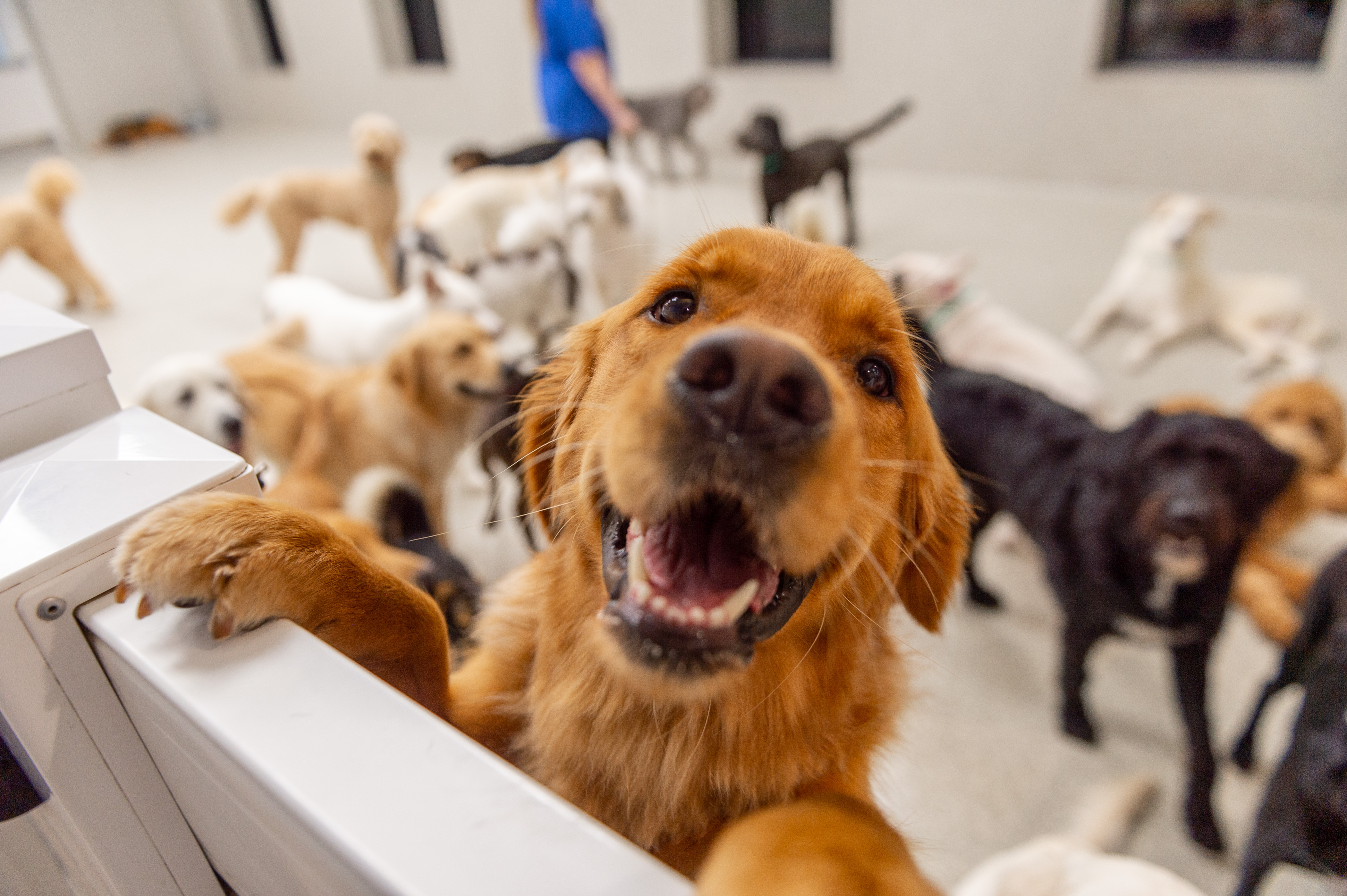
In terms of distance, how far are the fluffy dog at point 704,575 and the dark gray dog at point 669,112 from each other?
21.2 ft

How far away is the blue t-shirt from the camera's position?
15.3 ft

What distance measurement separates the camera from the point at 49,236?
499cm

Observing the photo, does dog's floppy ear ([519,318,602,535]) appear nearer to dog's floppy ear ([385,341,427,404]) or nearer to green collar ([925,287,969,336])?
dog's floppy ear ([385,341,427,404])

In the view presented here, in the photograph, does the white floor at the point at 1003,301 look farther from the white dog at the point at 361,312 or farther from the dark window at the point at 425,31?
the dark window at the point at 425,31

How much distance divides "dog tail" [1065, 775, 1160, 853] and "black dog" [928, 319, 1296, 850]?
0.11 meters

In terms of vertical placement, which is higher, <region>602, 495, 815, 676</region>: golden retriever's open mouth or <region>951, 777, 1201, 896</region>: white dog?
<region>602, 495, 815, 676</region>: golden retriever's open mouth

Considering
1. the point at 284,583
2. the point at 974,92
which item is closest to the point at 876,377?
the point at 284,583

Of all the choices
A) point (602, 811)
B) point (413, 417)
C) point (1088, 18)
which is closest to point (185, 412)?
point (413, 417)

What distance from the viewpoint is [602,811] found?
979 millimetres

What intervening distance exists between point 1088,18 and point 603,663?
21.9 ft

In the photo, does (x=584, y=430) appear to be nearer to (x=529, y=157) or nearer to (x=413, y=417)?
(x=413, y=417)

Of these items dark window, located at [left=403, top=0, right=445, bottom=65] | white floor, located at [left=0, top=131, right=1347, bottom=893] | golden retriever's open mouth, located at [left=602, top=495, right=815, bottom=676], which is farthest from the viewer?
dark window, located at [left=403, top=0, right=445, bottom=65]

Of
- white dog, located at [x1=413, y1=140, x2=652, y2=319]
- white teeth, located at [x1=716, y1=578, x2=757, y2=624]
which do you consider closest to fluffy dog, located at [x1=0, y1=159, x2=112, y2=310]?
white dog, located at [x1=413, y1=140, x2=652, y2=319]

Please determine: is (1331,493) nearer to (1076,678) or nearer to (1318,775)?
(1076,678)
